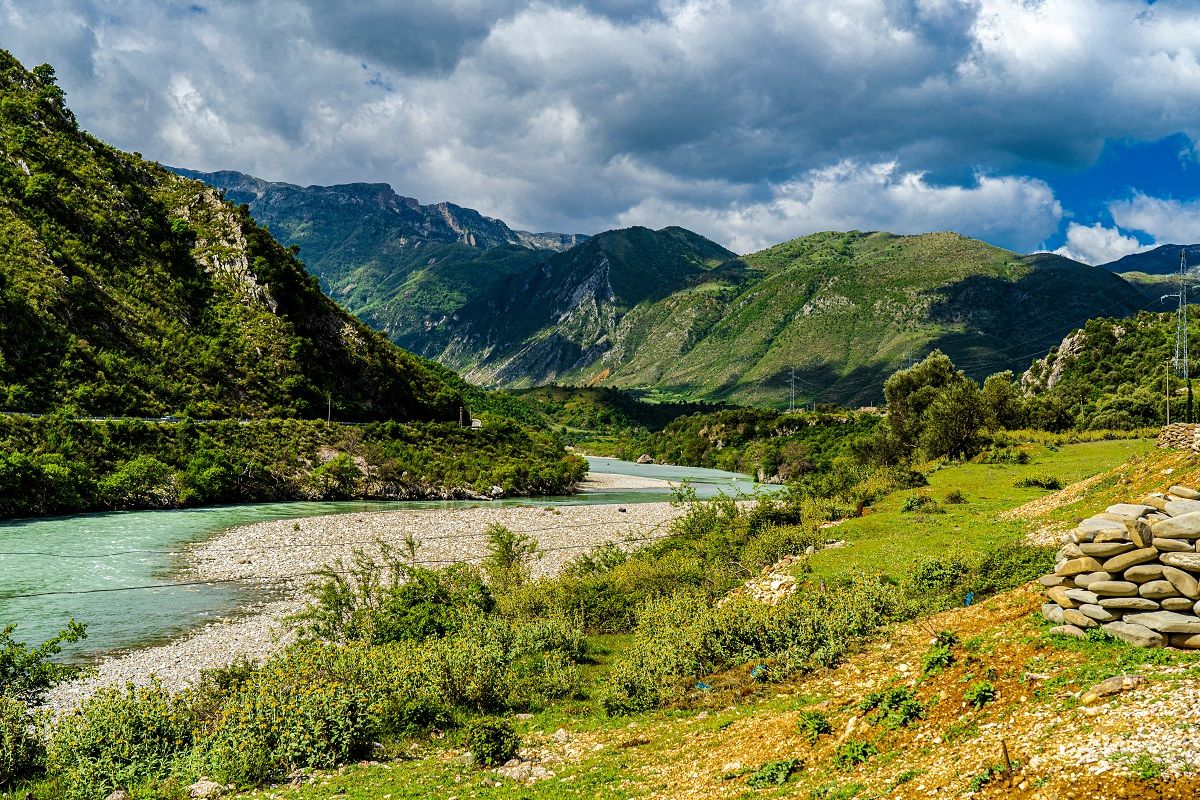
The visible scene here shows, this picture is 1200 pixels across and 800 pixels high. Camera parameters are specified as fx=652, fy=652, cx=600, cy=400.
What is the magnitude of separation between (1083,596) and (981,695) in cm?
251

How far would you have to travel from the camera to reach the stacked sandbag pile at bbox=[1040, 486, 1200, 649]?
869cm

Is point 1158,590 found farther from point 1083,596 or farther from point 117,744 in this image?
point 117,744

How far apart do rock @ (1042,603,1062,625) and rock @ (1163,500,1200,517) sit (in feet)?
6.96

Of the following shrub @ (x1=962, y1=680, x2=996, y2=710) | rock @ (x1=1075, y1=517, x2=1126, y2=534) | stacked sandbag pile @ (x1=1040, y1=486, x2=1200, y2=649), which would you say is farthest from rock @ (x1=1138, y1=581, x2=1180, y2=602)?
shrub @ (x1=962, y1=680, x2=996, y2=710)

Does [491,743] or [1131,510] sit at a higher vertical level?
[1131,510]

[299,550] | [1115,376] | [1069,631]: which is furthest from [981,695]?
[1115,376]

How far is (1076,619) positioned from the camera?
9.84 metres

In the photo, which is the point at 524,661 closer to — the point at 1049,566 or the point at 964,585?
the point at 964,585

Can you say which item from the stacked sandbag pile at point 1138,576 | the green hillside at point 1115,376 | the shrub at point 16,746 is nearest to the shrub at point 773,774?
the stacked sandbag pile at point 1138,576

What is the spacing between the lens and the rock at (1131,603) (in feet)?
29.8

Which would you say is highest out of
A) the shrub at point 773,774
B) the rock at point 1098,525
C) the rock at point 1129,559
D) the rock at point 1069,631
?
the rock at point 1098,525

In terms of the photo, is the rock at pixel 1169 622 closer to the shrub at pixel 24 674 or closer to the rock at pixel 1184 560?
Result: the rock at pixel 1184 560

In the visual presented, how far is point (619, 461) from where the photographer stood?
175500 mm

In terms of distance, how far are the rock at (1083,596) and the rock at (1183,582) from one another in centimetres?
105
